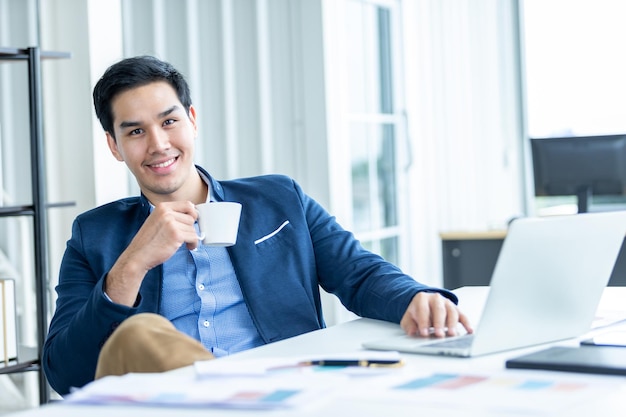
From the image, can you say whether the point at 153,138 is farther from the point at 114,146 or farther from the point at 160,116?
the point at 114,146

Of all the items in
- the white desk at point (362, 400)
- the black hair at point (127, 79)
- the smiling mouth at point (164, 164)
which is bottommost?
the white desk at point (362, 400)

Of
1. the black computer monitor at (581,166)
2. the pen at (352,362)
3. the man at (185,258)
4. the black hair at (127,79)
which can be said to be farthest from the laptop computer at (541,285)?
the black computer monitor at (581,166)

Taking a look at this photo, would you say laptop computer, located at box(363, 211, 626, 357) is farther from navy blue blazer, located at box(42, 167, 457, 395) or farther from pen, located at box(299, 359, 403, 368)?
navy blue blazer, located at box(42, 167, 457, 395)

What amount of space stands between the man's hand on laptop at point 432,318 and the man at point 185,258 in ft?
0.33

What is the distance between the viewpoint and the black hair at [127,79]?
201 centimetres

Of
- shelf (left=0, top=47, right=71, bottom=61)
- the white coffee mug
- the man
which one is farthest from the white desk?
shelf (left=0, top=47, right=71, bottom=61)

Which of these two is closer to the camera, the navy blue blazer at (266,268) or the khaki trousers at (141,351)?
the khaki trousers at (141,351)

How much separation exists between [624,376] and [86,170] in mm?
2308

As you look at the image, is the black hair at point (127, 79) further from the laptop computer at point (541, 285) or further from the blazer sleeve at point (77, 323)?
the laptop computer at point (541, 285)

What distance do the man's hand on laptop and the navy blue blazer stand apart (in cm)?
14

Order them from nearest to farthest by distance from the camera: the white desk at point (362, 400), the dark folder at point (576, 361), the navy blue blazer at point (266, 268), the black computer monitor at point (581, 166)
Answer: the white desk at point (362, 400) → the dark folder at point (576, 361) → the navy blue blazer at point (266, 268) → the black computer monitor at point (581, 166)

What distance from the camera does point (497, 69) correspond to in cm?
566

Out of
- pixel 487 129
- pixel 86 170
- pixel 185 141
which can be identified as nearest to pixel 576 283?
pixel 185 141

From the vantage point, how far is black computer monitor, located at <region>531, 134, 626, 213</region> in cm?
440
